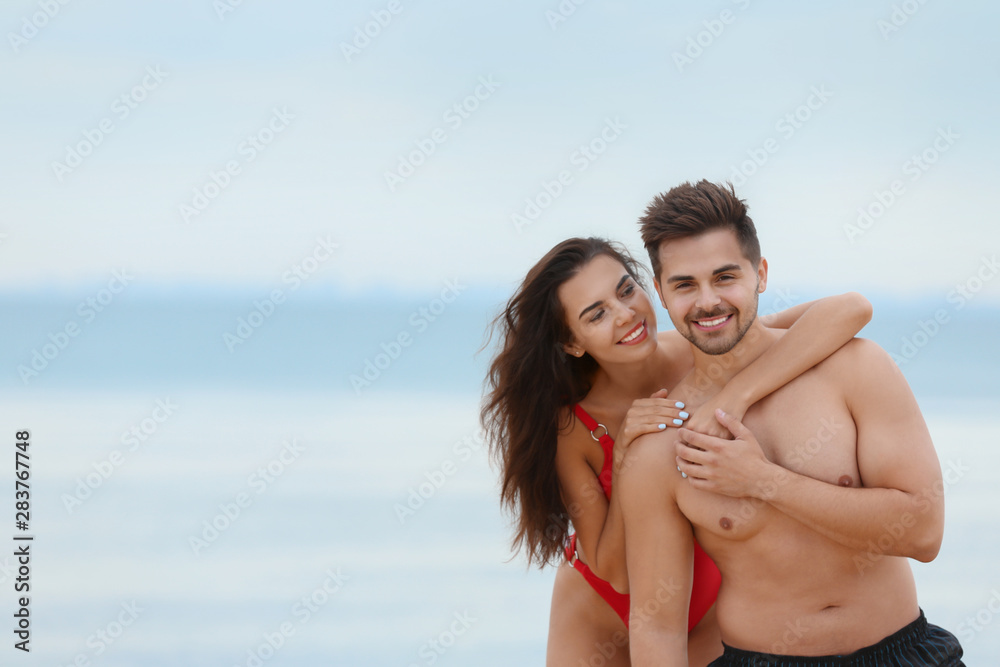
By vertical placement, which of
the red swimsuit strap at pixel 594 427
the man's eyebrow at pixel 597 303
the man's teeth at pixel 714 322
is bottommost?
the red swimsuit strap at pixel 594 427

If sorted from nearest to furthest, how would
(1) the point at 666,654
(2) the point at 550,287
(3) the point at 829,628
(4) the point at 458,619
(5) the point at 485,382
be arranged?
1. (3) the point at 829,628
2. (1) the point at 666,654
3. (2) the point at 550,287
4. (5) the point at 485,382
5. (4) the point at 458,619

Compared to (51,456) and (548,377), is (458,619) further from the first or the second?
(51,456)

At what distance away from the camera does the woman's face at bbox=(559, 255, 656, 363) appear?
302 cm

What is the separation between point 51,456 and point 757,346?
7801 mm

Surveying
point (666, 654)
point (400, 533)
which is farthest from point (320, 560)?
point (666, 654)

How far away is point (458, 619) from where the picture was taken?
5703 mm

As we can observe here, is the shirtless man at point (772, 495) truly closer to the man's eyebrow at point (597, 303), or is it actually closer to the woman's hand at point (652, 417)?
the woman's hand at point (652, 417)

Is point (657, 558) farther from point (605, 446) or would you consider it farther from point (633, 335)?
point (633, 335)

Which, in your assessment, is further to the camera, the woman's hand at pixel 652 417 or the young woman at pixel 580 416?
the young woman at pixel 580 416
